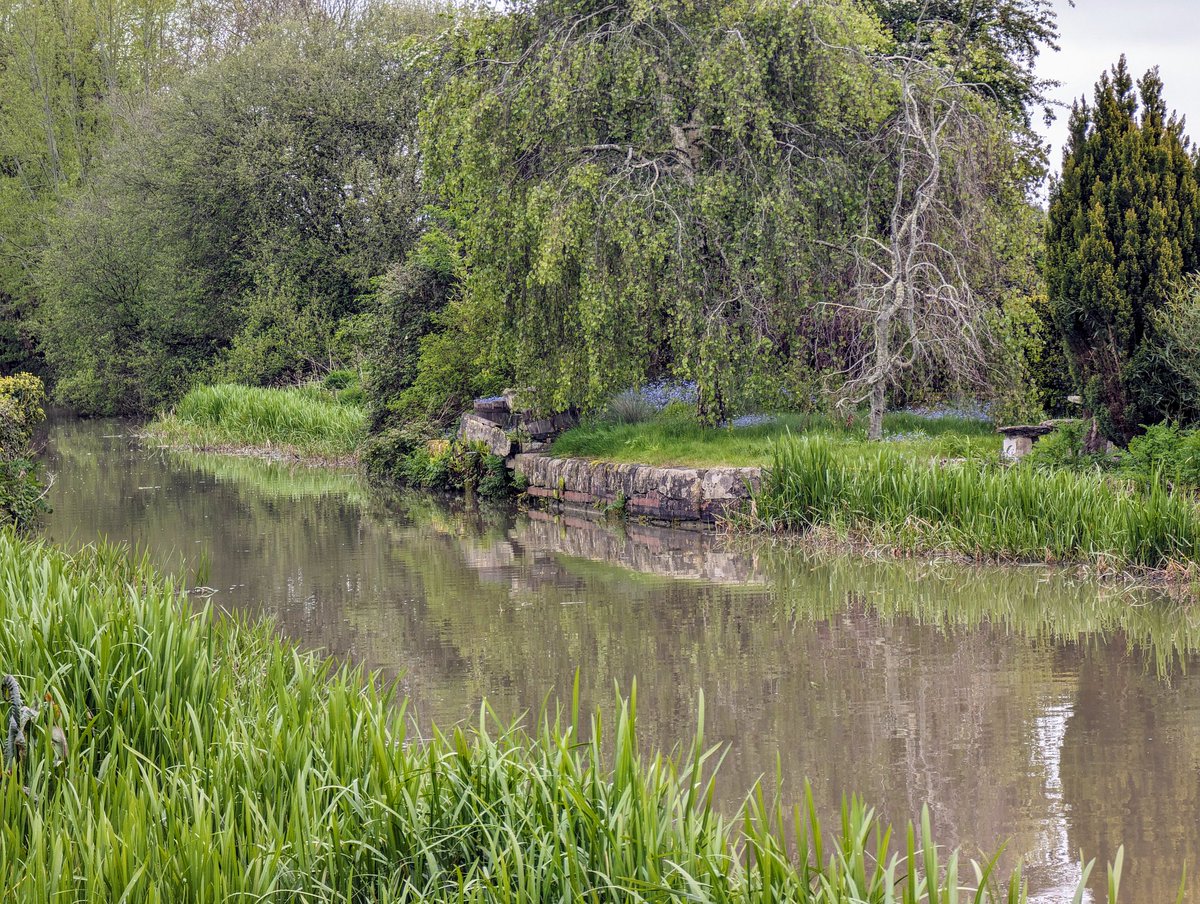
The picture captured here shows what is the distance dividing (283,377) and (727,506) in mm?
20862

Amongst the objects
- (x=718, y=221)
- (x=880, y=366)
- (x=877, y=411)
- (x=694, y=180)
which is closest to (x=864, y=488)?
(x=880, y=366)

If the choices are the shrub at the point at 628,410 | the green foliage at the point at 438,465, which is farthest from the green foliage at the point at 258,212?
the shrub at the point at 628,410

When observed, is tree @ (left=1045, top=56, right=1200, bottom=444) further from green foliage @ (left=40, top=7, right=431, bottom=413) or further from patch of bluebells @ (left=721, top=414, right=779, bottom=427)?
green foliage @ (left=40, top=7, right=431, bottom=413)

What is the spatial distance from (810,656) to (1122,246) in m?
5.73

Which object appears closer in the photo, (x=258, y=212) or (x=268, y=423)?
(x=268, y=423)

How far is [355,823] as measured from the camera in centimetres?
380

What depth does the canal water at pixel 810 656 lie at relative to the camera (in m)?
5.17

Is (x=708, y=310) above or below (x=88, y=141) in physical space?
below

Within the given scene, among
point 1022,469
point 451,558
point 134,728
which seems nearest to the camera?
point 134,728

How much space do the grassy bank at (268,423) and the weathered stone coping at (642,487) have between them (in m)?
6.65

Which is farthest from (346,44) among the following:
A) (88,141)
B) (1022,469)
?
(1022,469)

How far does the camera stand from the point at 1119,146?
37.2ft

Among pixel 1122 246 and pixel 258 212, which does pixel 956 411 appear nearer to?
pixel 1122 246

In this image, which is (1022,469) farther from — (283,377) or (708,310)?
(283,377)
